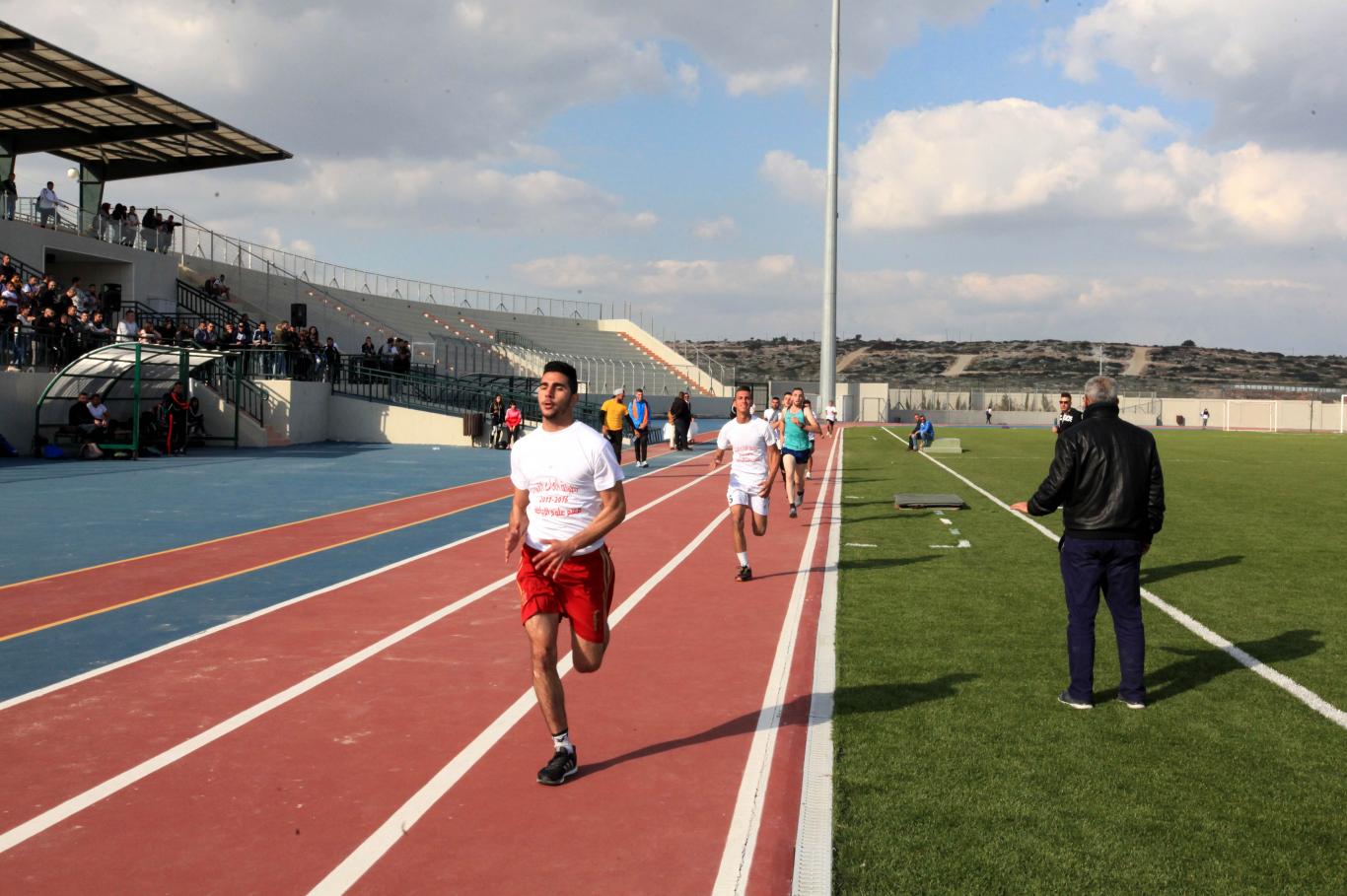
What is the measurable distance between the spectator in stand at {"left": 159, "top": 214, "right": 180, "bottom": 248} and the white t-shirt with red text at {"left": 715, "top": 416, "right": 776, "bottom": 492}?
1223 inches

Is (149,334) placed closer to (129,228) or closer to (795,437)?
(129,228)

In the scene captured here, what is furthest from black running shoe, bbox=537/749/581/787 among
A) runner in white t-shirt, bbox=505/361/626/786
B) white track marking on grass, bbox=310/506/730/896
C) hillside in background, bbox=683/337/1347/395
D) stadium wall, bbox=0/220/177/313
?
hillside in background, bbox=683/337/1347/395

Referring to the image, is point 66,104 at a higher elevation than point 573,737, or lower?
higher

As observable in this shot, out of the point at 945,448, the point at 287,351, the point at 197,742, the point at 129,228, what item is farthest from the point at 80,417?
the point at 945,448

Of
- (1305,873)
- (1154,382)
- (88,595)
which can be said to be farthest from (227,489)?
(1154,382)

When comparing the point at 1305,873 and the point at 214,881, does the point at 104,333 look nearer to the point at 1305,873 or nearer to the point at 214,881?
the point at 214,881

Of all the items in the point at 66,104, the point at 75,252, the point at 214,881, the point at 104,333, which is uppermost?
the point at 66,104

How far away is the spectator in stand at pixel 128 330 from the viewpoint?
27.3m

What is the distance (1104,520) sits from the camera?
6.11 m

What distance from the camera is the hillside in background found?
11131 centimetres

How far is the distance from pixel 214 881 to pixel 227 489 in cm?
1578

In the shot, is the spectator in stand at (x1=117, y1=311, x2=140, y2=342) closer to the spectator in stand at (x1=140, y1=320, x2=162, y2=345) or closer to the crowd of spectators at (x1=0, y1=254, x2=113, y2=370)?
the spectator in stand at (x1=140, y1=320, x2=162, y2=345)

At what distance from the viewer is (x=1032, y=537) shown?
13992 millimetres

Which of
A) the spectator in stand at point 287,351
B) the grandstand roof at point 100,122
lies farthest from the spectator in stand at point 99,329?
the grandstand roof at point 100,122
